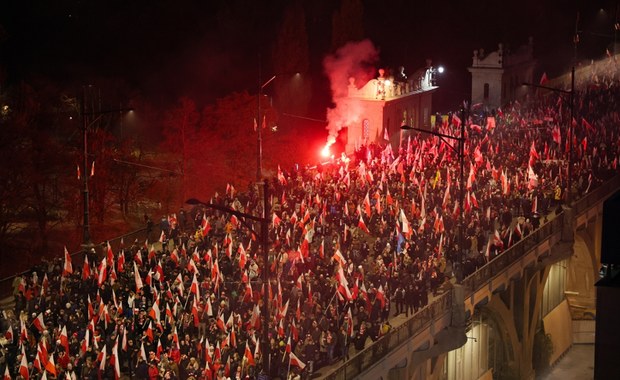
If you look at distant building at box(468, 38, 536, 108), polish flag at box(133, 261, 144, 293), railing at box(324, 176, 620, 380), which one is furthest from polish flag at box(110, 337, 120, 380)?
distant building at box(468, 38, 536, 108)

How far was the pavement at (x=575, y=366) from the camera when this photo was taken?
5634 cm

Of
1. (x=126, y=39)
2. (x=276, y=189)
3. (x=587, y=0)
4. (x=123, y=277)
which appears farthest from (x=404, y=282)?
(x=587, y=0)

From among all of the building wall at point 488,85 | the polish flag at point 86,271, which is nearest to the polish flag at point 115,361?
the polish flag at point 86,271

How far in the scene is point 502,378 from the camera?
51.9m

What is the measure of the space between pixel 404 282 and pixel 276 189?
13797 mm

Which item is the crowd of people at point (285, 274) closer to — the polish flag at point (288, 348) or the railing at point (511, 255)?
the polish flag at point (288, 348)

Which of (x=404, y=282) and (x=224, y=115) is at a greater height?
(x=224, y=115)

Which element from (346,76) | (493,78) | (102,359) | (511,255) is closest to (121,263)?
(102,359)

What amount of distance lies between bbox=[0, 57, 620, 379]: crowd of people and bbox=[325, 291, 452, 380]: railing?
1.24ft

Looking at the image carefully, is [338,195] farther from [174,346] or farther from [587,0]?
[587,0]

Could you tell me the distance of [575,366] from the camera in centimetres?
5819

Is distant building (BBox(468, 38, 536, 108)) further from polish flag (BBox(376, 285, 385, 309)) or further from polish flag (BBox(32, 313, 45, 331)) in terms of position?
polish flag (BBox(32, 313, 45, 331))

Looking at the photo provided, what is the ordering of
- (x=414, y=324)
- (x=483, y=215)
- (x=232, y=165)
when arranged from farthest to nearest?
(x=232, y=165)
(x=483, y=215)
(x=414, y=324)

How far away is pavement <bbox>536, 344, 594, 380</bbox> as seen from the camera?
5634 cm
